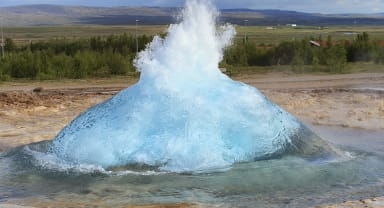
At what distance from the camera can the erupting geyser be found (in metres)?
7.80

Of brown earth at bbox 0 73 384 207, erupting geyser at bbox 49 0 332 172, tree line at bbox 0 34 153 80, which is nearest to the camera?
erupting geyser at bbox 49 0 332 172

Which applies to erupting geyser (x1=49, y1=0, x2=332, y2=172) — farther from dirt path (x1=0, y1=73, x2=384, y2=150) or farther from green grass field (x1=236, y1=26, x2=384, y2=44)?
green grass field (x1=236, y1=26, x2=384, y2=44)

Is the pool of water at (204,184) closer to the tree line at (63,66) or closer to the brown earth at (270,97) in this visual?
the brown earth at (270,97)

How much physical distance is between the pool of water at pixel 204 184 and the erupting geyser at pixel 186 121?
0.78 feet

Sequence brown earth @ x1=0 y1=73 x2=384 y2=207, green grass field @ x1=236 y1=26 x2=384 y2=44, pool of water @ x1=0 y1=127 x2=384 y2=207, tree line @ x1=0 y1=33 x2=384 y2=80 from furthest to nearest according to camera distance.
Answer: green grass field @ x1=236 y1=26 x2=384 y2=44 → tree line @ x1=0 y1=33 x2=384 y2=80 → brown earth @ x1=0 y1=73 x2=384 y2=207 → pool of water @ x1=0 y1=127 x2=384 y2=207

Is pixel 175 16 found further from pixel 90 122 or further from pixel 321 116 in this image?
pixel 321 116

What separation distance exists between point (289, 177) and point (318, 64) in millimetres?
16777

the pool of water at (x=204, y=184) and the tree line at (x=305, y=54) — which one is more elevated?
the tree line at (x=305, y=54)

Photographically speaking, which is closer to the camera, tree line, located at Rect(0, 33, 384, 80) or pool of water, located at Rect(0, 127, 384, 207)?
pool of water, located at Rect(0, 127, 384, 207)

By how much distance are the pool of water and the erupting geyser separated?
0.24 metres

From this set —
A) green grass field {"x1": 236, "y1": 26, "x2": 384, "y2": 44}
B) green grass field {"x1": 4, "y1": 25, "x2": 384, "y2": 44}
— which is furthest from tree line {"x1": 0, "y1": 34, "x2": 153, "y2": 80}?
green grass field {"x1": 4, "y1": 25, "x2": 384, "y2": 44}

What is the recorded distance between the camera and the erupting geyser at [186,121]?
7.80 meters

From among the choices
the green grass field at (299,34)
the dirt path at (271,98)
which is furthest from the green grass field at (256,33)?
the dirt path at (271,98)

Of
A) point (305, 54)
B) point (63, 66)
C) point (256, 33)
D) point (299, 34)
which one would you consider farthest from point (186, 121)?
point (256, 33)
